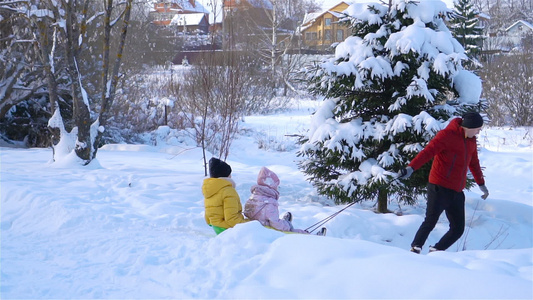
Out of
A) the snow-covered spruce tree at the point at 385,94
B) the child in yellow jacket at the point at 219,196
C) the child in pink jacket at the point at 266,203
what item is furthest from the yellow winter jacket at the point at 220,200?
the snow-covered spruce tree at the point at 385,94

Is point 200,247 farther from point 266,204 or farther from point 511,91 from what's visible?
point 511,91

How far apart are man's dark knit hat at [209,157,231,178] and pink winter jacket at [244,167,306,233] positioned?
324mm

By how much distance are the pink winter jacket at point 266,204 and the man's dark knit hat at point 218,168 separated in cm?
32

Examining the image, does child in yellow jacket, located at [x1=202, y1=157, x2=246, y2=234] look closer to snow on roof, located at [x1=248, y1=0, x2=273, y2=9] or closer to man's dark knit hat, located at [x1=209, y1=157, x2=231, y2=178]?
man's dark knit hat, located at [x1=209, y1=157, x2=231, y2=178]

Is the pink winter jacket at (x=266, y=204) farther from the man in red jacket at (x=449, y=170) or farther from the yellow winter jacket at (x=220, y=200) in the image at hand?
the man in red jacket at (x=449, y=170)

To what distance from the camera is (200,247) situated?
394 centimetres

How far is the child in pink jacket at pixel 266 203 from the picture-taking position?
185 inches

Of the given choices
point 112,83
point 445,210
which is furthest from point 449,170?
point 112,83

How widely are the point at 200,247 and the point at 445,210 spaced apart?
2.40m

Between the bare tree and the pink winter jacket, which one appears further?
the bare tree

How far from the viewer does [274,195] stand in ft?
15.7

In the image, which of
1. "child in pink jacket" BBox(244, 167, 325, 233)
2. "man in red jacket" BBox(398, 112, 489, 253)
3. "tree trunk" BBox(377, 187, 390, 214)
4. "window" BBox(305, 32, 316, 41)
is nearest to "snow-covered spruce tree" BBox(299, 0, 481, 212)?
"tree trunk" BBox(377, 187, 390, 214)

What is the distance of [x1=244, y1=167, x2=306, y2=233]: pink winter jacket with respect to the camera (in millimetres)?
4688

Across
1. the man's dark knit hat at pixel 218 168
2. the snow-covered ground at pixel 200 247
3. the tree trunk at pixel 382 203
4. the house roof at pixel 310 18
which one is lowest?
the tree trunk at pixel 382 203
